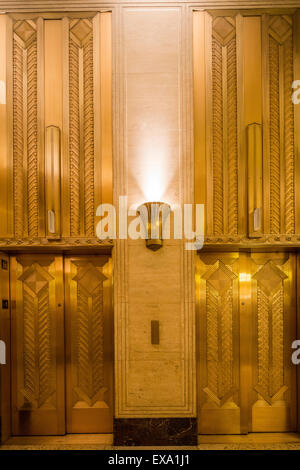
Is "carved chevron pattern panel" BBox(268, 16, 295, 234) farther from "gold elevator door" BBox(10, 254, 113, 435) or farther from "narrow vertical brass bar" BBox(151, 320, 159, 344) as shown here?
"gold elevator door" BBox(10, 254, 113, 435)

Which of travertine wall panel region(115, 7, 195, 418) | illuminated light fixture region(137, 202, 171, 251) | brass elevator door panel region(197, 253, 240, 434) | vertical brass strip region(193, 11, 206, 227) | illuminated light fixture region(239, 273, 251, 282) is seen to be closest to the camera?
illuminated light fixture region(137, 202, 171, 251)

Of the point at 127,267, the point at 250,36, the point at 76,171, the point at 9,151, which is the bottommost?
the point at 127,267

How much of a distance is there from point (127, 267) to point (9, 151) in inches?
82.9

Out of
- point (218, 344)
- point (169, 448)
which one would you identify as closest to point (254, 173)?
point (218, 344)

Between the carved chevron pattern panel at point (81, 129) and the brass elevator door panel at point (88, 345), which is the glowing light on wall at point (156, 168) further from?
the brass elevator door panel at point (88, 345)

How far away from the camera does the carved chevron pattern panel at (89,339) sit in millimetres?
4355

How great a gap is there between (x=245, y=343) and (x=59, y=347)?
2494 millimetres

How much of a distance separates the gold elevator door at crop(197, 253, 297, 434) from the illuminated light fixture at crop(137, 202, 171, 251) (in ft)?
2.64

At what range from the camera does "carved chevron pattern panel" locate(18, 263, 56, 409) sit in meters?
4.33

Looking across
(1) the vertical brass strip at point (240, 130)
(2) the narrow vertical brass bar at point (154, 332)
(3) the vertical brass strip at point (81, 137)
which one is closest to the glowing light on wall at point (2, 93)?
(3) the vertical brass strip at point (81, 137)

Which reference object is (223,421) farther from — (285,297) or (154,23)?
(154,23)

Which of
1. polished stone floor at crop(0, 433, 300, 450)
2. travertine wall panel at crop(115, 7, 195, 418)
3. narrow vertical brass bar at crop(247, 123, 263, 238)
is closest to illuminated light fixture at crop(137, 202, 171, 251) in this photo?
travertine wall panel at crop(115, 7, 195, 418)
